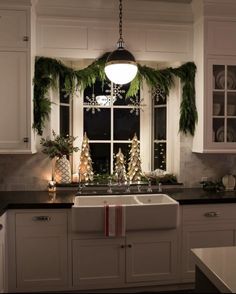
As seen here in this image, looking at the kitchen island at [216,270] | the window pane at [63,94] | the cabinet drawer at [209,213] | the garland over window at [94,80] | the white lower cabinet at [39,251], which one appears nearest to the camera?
the kitchen island at [216,270]

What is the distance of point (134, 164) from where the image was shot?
12.0 feet

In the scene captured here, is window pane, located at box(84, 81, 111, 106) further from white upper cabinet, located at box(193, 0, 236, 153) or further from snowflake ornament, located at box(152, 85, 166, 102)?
white upper cabinet, located at box(193, 0, 236, 153)

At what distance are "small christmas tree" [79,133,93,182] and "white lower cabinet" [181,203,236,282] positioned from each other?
1081 millimetres

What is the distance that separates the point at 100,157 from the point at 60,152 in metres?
0.56

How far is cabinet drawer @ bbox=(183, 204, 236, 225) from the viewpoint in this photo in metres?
3.03

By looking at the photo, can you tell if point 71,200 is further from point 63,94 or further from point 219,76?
point 219,76

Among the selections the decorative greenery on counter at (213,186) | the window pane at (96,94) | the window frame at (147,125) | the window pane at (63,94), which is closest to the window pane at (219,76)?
the window frame at (147,125)

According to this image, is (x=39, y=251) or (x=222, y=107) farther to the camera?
(x=222, y=107)

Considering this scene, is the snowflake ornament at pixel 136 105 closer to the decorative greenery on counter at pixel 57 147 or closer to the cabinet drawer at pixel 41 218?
the decorative greenery on counter at pixel 57 147

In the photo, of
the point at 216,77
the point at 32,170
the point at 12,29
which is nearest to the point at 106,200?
the point at 32,170

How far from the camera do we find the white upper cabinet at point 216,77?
3.30 metres

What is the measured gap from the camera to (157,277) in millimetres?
2975

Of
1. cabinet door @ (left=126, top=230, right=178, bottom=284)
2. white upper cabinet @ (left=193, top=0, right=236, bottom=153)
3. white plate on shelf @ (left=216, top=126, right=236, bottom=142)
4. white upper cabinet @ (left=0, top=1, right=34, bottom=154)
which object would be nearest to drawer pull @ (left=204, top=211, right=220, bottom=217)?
cabinet door @ (left=126, top=230, right=178, bottom=284)

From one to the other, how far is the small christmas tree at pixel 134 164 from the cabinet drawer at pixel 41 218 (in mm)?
1009
